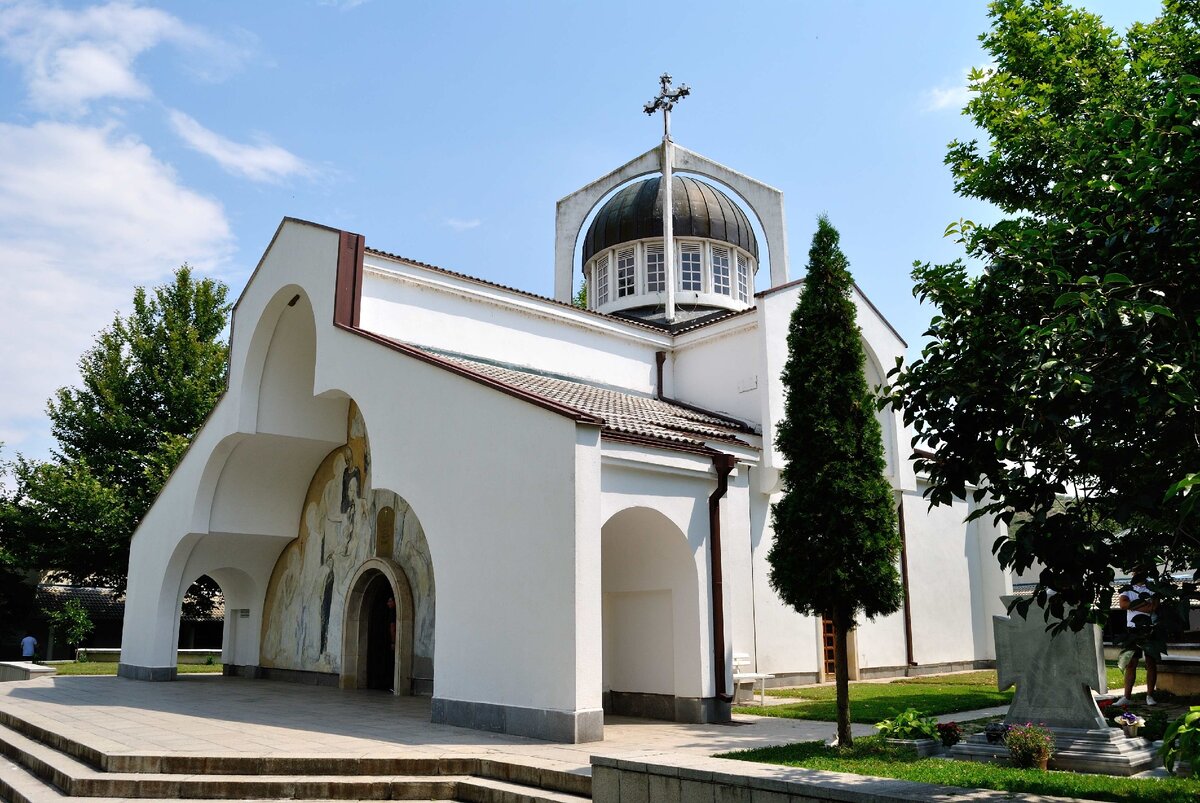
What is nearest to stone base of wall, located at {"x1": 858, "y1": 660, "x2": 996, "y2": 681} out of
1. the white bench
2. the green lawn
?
the green lawn

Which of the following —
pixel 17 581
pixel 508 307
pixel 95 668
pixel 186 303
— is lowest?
pixel 95 668

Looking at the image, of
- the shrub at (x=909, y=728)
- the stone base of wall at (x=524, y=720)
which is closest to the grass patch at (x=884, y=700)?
the shrub at (x=909, y=728)

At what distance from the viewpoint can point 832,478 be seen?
9234 millimetres

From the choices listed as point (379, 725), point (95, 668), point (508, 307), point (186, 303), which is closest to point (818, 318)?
point (379, 725)

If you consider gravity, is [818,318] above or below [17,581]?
above

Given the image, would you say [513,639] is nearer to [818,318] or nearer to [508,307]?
[818,318]

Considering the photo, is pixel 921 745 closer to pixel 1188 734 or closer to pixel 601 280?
pixel 1188 734

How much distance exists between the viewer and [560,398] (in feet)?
47.4

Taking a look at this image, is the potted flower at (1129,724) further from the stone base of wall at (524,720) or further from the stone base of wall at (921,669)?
the stone base of wall at (921,669)

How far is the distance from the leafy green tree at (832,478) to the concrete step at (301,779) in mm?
3395

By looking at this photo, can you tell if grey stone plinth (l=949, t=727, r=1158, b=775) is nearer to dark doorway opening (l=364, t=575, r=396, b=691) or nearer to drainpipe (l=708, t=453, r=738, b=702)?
drainpipe (l=708, t=453, r=738, b=702)

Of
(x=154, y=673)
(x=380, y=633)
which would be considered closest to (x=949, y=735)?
(x=380, y=633)

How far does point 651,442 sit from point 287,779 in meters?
5.56

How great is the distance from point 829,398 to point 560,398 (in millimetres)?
5894
